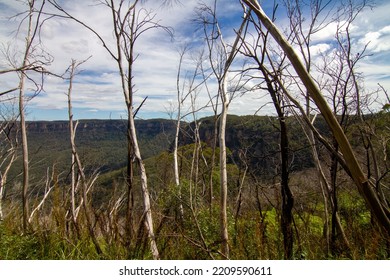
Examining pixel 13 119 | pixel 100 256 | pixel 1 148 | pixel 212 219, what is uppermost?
pixel 13 119

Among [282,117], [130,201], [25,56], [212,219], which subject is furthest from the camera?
[212,219]

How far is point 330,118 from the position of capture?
4.25 ft

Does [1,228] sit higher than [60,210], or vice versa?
[60,210]

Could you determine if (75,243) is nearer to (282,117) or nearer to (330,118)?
(282,117)

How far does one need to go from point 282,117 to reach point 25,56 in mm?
4197

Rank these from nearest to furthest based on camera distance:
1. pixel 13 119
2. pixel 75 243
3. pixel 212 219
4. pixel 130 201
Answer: pixel 130 201
pixel 75 243
pixel 212 219
pixel 13 119

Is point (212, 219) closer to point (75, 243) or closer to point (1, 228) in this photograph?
point (75, 243)

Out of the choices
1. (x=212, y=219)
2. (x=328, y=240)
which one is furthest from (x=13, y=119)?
(x=328, y=240)

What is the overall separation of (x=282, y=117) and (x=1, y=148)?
9.51m

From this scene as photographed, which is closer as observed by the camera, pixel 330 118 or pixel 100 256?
pixel 330 118

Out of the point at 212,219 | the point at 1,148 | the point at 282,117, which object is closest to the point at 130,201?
the point at 282,117
